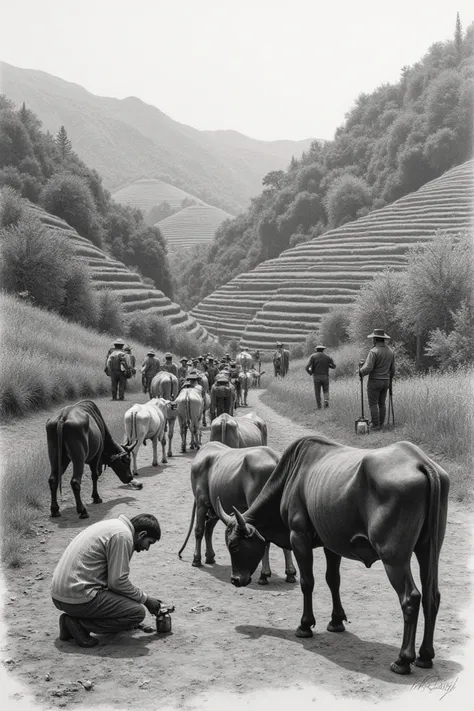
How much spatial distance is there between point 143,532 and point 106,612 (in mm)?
746

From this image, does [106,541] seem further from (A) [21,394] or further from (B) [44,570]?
(A) [21,394]

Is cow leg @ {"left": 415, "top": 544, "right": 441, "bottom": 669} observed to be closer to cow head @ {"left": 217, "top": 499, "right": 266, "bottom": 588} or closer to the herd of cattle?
the herd of cattle

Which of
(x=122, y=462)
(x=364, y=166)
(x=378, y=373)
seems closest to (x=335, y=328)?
(x=378, y=373)

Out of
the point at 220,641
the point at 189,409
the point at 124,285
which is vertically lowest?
the point at 220,641

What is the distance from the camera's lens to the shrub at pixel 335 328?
5613cm

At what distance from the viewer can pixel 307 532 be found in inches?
288

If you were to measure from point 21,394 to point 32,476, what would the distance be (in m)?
9.44

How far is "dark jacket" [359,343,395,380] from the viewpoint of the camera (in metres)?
18.3

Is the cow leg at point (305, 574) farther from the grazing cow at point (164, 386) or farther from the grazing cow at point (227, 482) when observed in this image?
the grazing cow at point (164, 386)

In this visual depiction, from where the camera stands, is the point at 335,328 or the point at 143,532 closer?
the point at 143,532

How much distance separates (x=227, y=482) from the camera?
9.28 meters

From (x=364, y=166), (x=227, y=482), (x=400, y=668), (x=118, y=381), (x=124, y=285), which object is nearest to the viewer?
(x=400, y=668)

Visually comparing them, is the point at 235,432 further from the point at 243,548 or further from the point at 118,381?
the point at 118,381
